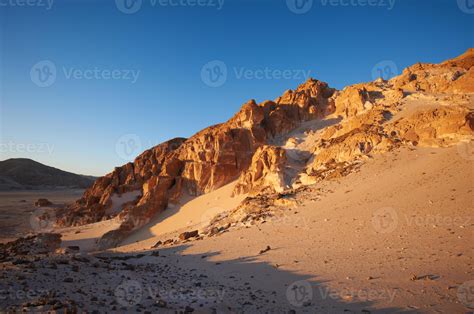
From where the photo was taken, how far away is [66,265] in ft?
30.8


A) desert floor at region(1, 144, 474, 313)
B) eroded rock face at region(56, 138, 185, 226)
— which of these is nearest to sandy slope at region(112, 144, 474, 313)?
desert floor at region(1, 144, 474, 313)

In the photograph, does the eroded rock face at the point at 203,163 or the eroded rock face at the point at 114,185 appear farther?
the eroded rock face at the point at 114,185

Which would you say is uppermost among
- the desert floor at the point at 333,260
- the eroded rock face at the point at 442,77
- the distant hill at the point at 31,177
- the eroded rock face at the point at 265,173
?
the distant hill at the point at 31,177

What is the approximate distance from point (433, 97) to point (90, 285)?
27.7 m

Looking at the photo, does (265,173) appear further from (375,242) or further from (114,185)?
(114,185)

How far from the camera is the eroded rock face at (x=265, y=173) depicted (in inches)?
958

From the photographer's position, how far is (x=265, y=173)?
25922 mm

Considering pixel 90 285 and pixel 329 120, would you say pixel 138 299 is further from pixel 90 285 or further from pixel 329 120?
pixel 329 120

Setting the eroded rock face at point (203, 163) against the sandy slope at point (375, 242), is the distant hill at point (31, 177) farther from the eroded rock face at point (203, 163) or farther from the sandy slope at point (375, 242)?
the sandy slope at point (375, 242)

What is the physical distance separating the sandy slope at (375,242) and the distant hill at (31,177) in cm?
10440

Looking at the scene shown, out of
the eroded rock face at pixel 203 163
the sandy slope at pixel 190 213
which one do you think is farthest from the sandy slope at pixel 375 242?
the eroded rock face at pixel 203 163

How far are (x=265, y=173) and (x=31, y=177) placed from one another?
11128 centimetres

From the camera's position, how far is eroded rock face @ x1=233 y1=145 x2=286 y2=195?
2435cm

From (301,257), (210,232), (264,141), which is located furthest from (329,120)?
(301,257)
